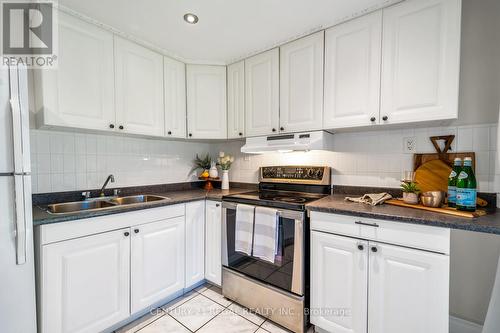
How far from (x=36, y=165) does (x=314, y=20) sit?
2.43 meters

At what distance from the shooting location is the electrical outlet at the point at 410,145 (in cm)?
169

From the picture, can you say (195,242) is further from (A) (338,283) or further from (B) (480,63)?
(B) (480,63)

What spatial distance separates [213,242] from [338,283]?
3.73 ft

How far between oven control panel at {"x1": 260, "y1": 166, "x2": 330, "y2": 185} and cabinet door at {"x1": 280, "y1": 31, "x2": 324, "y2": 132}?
16.6 inches

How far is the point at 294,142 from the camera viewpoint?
1.89m

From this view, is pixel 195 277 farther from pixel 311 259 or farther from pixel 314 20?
pixel 314 20

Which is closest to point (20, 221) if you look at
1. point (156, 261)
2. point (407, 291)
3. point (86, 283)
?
point (86, 283)

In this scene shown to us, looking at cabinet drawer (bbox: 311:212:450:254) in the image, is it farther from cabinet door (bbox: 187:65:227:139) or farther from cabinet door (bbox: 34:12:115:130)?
cabinet door (bbox: 34:12:115:130)

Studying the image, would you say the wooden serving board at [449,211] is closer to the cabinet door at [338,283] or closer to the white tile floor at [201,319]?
the cabinet door at [338,283]

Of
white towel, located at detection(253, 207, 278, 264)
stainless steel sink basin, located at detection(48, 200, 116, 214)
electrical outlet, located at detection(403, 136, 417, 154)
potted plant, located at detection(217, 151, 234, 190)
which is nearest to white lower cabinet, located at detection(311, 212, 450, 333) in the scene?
white towel, located at detection(253, 207, 278, 264)

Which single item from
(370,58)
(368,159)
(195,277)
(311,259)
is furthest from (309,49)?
(195,277)

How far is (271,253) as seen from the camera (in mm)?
1642

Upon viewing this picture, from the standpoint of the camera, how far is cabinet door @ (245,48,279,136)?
2.07m

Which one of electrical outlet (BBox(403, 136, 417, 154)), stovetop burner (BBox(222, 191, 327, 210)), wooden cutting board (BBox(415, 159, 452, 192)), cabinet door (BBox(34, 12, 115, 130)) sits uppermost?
cabinet door (BBox(34, 12, 115, 130))
